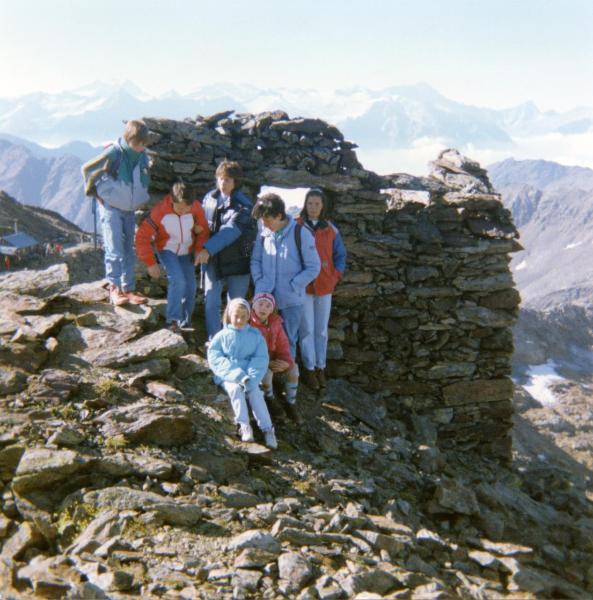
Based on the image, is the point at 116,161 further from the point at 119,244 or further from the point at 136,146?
the point at 119,244

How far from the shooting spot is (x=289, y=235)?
8.77 meters

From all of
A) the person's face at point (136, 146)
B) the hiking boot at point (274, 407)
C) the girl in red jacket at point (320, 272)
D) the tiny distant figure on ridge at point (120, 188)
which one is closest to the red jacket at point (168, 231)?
the tiny distant figure on ridge at point (120, 188)

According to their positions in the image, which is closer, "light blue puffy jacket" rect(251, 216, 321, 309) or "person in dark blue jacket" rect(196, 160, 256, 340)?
"light blue puffy jacket" rect(251, 216, 321, 309)

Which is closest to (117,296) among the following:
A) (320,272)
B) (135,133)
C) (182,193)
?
(182,193)

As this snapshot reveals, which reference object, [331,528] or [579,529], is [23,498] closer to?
[331,528]

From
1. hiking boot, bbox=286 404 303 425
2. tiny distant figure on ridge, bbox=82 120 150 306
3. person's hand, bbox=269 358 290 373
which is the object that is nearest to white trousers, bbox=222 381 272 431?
person's hand, bbox=269 358 290 373

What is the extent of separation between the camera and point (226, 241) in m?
9.02

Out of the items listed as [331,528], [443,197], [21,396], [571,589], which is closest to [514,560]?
[571,589]

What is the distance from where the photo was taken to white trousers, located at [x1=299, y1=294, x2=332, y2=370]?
9734mm

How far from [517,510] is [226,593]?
6.52 metres

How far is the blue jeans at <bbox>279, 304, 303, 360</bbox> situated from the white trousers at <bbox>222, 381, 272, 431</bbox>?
1426 mm

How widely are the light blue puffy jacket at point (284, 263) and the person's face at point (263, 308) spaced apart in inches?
24.3

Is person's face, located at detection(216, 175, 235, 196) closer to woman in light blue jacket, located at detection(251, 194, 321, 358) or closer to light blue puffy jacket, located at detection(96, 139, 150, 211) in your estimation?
woman in light blue jacket, located at detection(251, 194, 321, 358)

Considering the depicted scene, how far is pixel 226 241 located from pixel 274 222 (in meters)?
0.81
